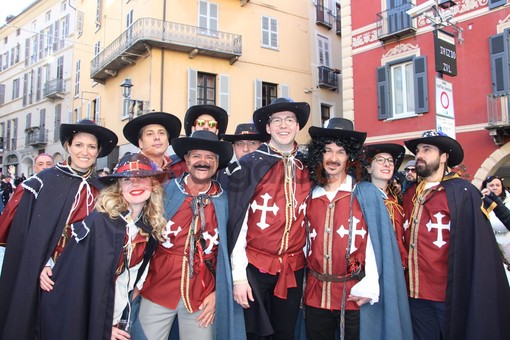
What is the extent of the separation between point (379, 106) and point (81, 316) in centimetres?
1176

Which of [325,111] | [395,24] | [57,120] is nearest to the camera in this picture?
[395,24]

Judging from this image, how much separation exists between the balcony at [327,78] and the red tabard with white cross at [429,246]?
670 inches

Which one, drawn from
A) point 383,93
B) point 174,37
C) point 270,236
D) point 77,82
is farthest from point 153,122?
point 77,82

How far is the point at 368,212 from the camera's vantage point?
9.92 ft

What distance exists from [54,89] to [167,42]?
38.9ft

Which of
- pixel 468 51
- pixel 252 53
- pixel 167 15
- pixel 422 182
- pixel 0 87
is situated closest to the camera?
pixel 422 182

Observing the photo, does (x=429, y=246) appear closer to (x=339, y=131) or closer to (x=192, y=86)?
(x=339, y=131)

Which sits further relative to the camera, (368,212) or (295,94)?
(295,94)

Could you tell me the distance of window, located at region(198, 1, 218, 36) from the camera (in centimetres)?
1644

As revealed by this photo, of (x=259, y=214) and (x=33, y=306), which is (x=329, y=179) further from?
(x=33, y=306)

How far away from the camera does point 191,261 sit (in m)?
2.93

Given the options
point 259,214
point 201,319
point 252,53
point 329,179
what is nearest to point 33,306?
point 201,319

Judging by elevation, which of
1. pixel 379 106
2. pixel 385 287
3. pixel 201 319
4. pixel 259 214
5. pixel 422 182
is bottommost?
pixel 201 319

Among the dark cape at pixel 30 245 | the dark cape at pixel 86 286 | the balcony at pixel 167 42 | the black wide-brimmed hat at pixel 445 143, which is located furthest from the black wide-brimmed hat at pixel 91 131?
the balcony at pixel 167 42
